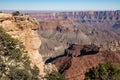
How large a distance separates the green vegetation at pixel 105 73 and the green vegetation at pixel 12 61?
1063 cm

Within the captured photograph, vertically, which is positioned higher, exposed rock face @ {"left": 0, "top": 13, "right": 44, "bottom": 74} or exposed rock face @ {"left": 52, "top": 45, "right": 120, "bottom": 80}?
exposed rock face @ {"left": 0, "top": 13, "right": 44, "bottom": 74}

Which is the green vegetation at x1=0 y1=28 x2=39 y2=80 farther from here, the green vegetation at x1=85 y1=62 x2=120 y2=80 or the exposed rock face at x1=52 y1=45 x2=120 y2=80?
the exposed rock face at x1=52 y1=45 x2=120 y2=80

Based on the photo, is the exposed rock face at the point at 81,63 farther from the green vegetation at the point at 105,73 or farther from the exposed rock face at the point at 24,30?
the green vegetation at the point at 105,73

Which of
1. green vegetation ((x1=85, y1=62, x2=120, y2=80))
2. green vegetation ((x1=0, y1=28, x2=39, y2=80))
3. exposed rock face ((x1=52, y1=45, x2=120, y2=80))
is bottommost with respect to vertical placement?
exposed rock face ((x1=52, y1=45, x2=120, y2=80))

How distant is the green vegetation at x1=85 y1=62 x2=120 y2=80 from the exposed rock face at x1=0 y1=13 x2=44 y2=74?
6913 mm

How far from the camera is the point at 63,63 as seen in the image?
9662 cm

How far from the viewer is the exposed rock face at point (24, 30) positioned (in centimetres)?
3247

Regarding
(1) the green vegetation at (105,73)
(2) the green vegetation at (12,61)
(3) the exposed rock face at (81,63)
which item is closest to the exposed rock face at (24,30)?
(2) the green vegetation at (12,61)

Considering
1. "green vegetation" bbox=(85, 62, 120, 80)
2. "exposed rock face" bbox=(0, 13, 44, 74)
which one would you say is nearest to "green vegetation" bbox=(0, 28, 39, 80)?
"exposed rock face" bbox=(0, 13, 44, 74)

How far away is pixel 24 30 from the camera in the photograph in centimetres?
3519

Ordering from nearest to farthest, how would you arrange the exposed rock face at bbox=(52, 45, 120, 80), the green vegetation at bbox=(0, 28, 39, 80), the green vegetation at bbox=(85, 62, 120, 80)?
1. the green vegetation at bbox=(0, 28, 39, 80)
2. the green vegetation at bbox=(85, 62, 120, 80)
3. the exposed rock face at bbox=(52, 45, 120, 80)

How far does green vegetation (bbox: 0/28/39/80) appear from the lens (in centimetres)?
2543

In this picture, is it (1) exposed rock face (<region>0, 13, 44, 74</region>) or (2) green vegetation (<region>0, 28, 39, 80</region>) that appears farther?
(1) exposed rock face (<region>0, 13, 44, 74</region>)

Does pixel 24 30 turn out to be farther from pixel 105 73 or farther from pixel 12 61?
pixel 105 73
